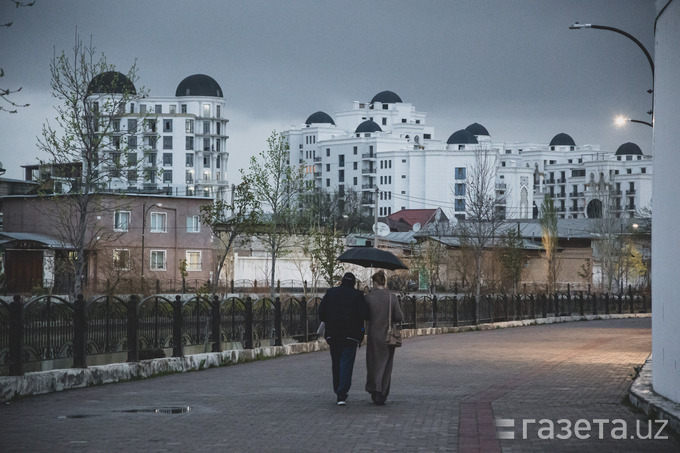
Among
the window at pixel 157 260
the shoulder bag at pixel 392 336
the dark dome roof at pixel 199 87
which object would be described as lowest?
the shoulder bag at pixel 392 336

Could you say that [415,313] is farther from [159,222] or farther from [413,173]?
[413,173]

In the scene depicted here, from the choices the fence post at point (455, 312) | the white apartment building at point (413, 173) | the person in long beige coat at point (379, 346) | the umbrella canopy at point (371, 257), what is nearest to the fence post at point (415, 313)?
the fence post at point (455, 312)

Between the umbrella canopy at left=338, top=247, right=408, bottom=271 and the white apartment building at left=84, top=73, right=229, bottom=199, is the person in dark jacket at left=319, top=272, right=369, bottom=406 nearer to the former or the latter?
the umbrella canopy at left=338, top=247, right=408, bottom=271

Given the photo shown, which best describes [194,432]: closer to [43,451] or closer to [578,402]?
[43,451]

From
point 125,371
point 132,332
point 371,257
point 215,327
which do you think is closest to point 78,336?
point 125,371

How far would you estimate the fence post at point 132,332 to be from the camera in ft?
56.9

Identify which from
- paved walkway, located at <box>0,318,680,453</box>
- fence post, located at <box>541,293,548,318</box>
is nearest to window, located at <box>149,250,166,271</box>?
fence post, located at <box>541,293,548,318</box>

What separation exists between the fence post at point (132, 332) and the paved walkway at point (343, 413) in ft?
2.40

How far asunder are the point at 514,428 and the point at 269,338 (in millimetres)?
12728

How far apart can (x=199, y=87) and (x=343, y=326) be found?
499 feet

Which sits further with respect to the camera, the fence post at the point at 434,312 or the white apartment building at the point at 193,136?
the white apartment building at the point at 193,136

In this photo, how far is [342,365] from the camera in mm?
13547

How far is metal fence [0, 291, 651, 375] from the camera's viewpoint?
586 inches

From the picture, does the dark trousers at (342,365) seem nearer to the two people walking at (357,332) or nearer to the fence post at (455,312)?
the two people walking at (357,332)
